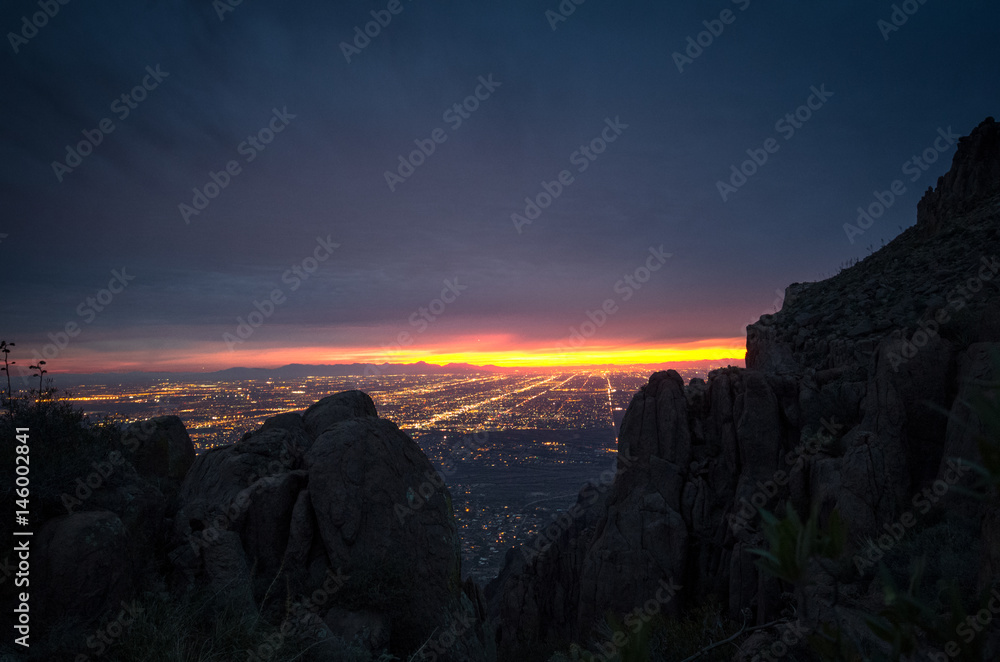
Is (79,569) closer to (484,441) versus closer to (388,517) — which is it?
(388,517)

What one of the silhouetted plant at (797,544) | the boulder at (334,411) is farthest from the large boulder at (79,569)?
the silhouetted plant at (797,544)

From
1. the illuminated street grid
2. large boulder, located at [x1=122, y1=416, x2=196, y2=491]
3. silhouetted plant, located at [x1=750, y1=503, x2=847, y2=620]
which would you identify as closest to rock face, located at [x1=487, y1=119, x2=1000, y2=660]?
silhouetted plant, located at [x1=750, y1=503, x2=847, y2=620]

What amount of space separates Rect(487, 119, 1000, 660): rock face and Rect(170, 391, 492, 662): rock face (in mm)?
4669

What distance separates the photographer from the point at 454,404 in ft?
609

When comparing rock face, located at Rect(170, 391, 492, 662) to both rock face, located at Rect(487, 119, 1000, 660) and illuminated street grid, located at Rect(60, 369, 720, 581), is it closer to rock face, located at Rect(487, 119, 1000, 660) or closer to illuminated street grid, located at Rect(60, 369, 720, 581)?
rock face, located at Rect(487, 119, 1000, 660)

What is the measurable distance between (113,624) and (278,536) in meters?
5.01

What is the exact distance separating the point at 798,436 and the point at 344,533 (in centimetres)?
1756

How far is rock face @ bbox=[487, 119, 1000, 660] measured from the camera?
42.0 feet

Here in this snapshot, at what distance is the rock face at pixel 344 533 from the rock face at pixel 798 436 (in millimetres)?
4669

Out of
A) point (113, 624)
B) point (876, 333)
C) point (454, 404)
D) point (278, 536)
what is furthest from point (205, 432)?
point (454, 404)

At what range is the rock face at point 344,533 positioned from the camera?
33.1 ft

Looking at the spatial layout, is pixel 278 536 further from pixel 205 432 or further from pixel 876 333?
pixel 205 432

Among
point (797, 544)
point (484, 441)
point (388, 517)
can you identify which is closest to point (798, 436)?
point (388, 517)

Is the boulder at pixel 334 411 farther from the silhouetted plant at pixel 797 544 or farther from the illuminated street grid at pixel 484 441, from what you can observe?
the illuminated street grid at pixel 484 441
